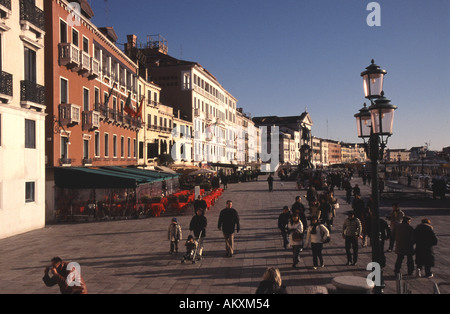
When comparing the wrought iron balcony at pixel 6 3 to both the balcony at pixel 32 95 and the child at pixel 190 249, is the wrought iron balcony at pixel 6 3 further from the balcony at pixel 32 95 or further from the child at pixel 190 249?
the child at pixel 190 249

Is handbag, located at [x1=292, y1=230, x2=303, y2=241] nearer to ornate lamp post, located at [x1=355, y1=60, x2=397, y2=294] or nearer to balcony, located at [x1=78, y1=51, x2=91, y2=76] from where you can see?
ornate lamp post, located at [x1=355, y1=60, x2=397, y2=294]

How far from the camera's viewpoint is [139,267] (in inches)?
421

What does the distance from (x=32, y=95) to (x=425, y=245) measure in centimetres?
1628

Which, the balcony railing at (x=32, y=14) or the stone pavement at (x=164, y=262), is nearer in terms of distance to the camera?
the stone pavement at (x=164, y=262)

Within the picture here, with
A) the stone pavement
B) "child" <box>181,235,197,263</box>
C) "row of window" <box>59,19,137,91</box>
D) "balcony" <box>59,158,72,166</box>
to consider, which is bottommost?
the stone pavement

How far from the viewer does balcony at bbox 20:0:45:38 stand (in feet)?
55.0

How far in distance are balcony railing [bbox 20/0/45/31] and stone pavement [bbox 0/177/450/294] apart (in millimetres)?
9408

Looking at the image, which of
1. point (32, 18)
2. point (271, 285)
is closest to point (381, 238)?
point (271, 285)

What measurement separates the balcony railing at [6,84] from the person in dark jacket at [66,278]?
11.0m

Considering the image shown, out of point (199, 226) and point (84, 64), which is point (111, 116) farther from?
point (199, 226)

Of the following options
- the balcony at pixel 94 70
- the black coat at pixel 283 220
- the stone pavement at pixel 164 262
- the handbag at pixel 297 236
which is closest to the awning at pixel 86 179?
the stone pavement at pixel 164 262

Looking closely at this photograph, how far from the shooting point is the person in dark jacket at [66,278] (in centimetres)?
637

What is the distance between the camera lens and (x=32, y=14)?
17.4m

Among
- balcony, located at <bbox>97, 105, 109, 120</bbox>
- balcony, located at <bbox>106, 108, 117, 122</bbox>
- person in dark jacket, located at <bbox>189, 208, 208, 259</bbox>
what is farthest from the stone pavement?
balcony, located at <bbox>106, 108, 117, 122</bbox>
